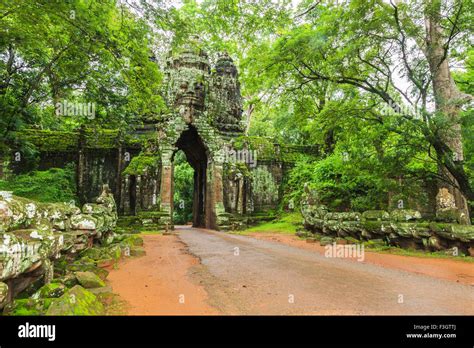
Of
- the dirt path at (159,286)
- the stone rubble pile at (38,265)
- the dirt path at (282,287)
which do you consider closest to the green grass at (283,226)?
the dirt path at (282,287)

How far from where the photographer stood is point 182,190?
111 feet

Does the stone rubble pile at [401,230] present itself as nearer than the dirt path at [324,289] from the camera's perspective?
No

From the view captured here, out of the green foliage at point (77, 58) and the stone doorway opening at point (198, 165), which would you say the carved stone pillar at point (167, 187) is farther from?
the green foliage at point (77, 58)

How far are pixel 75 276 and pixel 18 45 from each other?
1041cm

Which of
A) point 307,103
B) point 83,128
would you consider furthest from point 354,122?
point 83,128

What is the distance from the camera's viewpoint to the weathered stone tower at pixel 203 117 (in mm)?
19531

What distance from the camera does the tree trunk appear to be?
29.9 ft

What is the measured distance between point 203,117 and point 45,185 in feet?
33.0

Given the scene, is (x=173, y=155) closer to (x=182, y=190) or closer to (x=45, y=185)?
(x=45, y=185)

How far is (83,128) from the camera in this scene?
20.1m

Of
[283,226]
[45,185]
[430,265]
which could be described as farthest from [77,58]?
[430,265]

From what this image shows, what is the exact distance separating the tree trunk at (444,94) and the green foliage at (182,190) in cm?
2525

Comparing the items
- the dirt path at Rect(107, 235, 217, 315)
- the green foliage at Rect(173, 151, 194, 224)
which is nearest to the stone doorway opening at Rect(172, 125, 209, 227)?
the green foliage at Rect(173, 151, 194, 224)

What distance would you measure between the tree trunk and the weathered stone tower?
40.3 ft
